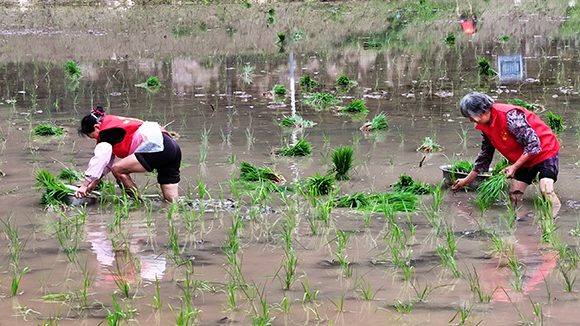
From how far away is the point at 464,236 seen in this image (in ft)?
14.6

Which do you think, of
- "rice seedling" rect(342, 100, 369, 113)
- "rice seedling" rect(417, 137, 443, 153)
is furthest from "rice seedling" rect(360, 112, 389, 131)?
"rice seedling" rect(342, 100, 369, 113)

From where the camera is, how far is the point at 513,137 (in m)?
5.02

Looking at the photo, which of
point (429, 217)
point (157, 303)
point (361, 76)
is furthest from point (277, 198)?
point (361, 76)

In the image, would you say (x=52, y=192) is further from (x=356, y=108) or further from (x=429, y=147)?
(x=356, y=108)

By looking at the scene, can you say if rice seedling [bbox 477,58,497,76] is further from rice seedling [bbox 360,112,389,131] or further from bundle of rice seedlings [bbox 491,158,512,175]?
bundle of rice seedlings [bbox 491,158,512,175]

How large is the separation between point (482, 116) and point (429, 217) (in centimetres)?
81

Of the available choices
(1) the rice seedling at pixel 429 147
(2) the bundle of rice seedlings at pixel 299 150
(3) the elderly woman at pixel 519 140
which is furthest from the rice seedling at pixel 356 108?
(3) the elderly woman at pixel 519 140

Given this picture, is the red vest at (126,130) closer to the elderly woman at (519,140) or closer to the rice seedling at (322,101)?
the elderly woman at (519,140)

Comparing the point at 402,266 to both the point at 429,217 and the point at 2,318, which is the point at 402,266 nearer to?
the point at 429,217

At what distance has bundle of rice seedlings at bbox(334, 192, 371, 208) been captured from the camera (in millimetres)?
5090

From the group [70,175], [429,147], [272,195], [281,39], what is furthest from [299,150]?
[281,39]

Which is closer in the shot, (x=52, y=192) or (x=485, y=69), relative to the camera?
(x=52, y=192)

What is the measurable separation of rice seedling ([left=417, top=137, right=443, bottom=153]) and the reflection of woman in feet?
8.08

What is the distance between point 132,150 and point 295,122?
2.99 metres
